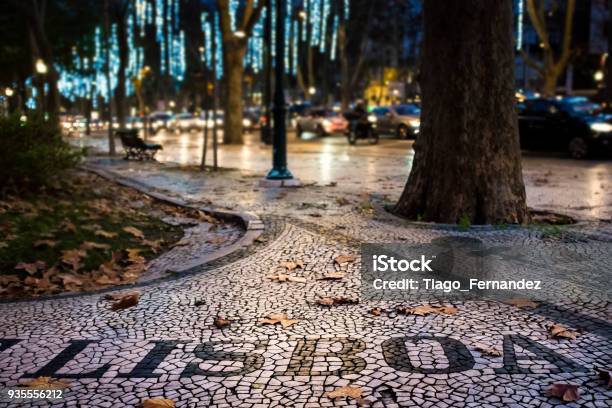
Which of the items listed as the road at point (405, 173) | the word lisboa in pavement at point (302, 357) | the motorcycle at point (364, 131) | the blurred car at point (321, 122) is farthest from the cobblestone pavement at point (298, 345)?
the blurred car at point (321, 122)

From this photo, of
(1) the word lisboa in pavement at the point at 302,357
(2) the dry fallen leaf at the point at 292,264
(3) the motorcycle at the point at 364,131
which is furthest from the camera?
(3) the motorcycle at the point at 364,131

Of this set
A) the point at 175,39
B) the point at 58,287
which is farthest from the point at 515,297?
the point at 175,39

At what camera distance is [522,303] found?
5297 mm

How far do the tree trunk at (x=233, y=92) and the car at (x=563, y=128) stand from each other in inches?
525

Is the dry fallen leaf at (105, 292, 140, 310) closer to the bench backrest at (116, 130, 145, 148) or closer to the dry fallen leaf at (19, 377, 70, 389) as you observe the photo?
the dry fallen leaf at (19, 377, 70, 389)

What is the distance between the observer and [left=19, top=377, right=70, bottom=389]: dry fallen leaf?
3.80 metres

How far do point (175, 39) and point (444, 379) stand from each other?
57.4m

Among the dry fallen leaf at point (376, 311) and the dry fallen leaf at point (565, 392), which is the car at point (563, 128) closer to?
the dry fallen leaf at point (376, 311)

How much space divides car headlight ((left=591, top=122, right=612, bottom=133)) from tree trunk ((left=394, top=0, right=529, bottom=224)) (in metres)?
12.9

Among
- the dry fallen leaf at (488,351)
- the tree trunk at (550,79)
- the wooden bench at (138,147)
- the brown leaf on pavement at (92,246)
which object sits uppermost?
the tree trunk at (550,79)

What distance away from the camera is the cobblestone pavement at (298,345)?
12.1ft

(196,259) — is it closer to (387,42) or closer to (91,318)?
(91,318)

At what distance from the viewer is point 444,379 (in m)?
3.84

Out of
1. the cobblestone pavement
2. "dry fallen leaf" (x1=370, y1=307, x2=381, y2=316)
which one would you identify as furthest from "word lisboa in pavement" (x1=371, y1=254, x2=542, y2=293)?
"dry fallen leaf" (x1=370, y1=307, x2=381, y2=316)
